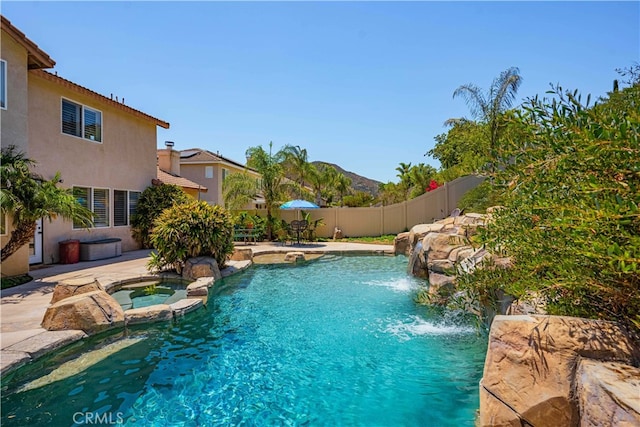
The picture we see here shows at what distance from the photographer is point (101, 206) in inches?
569

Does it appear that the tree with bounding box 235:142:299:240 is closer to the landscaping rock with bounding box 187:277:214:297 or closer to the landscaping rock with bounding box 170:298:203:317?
the landscaping rock with bounding box 187:277:214:297

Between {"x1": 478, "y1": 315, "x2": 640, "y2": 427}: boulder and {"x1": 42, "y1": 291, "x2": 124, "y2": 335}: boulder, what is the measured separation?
597cm

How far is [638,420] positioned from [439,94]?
1868 cm

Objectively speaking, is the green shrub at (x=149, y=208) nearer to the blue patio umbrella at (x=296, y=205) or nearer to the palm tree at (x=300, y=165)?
the blue patio umbrella at (x=296, y=205)

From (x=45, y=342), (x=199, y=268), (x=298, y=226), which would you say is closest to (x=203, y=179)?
(x=298, y=226)

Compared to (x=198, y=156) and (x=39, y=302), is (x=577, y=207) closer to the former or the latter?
(x=39, y=302)

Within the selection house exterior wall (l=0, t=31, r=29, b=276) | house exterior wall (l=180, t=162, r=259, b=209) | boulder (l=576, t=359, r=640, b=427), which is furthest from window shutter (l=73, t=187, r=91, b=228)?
boulder (l=576, t=359, r=640, b=427)

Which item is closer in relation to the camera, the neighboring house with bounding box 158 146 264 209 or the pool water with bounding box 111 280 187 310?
the pool water with bounding box 111 280 187 310

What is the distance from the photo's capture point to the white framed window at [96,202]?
1344 cm

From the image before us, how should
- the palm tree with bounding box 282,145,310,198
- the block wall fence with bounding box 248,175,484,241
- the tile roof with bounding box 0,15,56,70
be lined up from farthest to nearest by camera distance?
the palm tree with bounding box 282,145,310,198
the block wall fence with bounding box 248,175,484,241
the tile roof with bounding box 0,15,56,70

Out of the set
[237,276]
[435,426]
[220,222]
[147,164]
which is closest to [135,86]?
[147,164]

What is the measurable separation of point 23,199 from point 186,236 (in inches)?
153

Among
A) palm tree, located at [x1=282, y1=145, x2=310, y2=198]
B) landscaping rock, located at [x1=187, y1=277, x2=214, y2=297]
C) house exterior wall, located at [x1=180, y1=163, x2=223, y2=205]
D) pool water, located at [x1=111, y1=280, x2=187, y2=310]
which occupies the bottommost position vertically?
pool water, located at [x1=111, y1=280, x2=187, y2=310]

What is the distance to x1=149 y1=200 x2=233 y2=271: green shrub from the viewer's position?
1062cm
